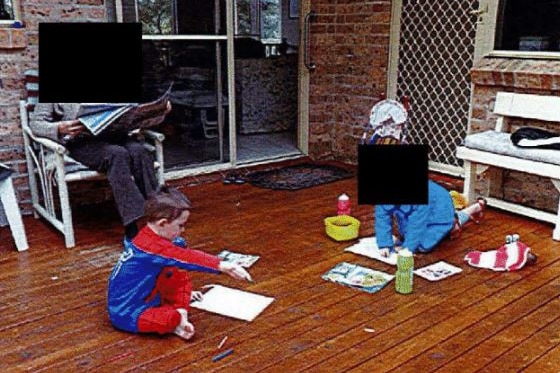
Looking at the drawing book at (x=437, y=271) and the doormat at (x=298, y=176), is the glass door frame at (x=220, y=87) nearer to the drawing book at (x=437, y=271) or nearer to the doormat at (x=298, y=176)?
the doormat at (x=298, y=176)

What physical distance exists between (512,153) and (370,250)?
101cm

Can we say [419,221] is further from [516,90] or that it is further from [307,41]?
[307,41]

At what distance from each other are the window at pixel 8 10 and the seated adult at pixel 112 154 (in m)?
0.51

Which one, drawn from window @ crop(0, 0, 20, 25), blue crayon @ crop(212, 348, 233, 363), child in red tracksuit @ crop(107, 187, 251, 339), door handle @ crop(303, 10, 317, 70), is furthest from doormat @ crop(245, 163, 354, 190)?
blue crayon @ crop(212, 348, 233, 363)

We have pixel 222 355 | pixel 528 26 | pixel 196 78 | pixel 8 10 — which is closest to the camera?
pixel 222 355

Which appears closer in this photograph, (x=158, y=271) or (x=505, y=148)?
(x=158, y=271)

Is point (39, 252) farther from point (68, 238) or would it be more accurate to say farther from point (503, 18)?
point (503, 18)

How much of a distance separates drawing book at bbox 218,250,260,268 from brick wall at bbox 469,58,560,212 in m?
1.74

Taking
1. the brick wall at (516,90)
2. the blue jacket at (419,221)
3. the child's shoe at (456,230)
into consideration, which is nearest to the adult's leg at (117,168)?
the blue jacket at (419,221)

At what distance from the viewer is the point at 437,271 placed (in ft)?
8.94

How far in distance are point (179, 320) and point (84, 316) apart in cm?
43

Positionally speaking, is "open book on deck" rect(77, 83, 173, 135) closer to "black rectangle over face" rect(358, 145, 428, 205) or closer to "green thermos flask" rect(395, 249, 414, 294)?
"black rectangle over face" rect(358, 145, 428, 205)

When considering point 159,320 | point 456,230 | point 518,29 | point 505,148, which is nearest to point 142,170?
point 159,320

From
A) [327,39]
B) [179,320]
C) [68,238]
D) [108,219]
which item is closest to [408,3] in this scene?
[327,39]
